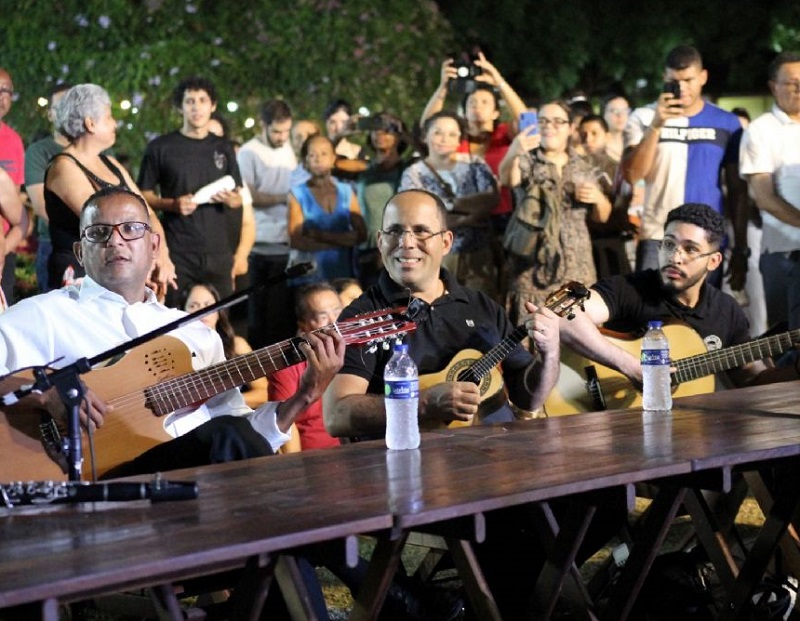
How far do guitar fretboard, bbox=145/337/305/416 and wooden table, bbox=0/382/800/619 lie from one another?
0.45m

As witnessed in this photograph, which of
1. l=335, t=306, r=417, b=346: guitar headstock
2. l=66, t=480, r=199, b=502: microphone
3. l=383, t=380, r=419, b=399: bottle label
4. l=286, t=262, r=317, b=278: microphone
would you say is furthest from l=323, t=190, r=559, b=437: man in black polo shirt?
l=66, t=480, r=199, b=502: microphone

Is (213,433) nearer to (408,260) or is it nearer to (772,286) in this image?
(408,260)

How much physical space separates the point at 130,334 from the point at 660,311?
7.89 feet

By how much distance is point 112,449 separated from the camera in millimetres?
4625

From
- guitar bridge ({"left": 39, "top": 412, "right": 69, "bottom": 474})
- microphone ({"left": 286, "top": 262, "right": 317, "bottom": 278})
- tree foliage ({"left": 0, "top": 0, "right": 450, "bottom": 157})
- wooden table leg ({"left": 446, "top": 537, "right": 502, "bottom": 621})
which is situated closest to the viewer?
microphone ({"left": 286, "top": 262, "right": 317, "bottom": 278})

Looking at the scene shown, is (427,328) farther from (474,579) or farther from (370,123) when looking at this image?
(370,123)

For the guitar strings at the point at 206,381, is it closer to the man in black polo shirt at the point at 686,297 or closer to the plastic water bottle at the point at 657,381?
the plastic water bottle at the point at 657,381

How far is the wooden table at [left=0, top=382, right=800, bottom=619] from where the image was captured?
2979mm

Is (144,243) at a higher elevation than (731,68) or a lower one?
lower

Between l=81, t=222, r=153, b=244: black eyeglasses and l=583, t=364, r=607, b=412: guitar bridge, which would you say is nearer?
l=81, t=222, r=153, b=244: black eyeglasses

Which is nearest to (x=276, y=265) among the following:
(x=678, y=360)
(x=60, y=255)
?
(x=60, y=255)

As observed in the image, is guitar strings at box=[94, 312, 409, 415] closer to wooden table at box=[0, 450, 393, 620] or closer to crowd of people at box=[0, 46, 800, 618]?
crowd of people at box=[0, 46, 800, 618]

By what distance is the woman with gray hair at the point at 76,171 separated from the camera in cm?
667

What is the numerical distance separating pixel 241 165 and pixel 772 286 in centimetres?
359
